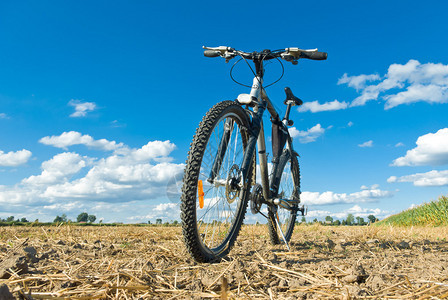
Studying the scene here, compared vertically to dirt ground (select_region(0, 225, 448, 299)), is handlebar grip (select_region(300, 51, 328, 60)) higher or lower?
higher

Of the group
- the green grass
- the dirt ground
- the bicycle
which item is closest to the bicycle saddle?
the bicycle

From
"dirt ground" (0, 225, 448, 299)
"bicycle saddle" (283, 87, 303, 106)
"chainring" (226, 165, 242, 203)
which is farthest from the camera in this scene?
"bicycle saddle" (283, 87, 303, 106)

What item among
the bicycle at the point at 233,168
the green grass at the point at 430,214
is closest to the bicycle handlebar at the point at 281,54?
the bicycle at the point at 233,168

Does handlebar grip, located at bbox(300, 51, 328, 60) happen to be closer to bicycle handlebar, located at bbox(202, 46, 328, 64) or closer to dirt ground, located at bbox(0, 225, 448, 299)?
bicycle handlebar, located at bbox(202, 46, 328, 64)

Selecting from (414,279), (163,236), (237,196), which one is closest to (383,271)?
(414,279)

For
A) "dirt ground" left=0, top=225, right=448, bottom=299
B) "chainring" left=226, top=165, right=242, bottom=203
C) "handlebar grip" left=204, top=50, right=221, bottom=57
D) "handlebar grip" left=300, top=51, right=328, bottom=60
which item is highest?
"handlebar grip" left=204, top=50, right=221, bottom=57

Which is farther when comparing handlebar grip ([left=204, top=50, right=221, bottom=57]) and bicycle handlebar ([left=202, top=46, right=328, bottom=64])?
handlebar grip ([left=204, top=50, right=221, bottom=57])

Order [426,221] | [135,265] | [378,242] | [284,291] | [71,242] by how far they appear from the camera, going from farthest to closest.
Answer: [426,221] → [378,242] → [71,242] → [135,265] → [284,291]

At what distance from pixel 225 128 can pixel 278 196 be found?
1.54 metres

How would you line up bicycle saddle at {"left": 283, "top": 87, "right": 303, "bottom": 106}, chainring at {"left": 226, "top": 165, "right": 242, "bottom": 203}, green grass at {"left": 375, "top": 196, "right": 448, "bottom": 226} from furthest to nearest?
green grass at {"left": 375, "top": 196, "right": 448, "bottom": 226} < bicycle saddle at {"left": 283, "top": 87, "right": 303, "bottom": 106} < chainring at {"left": 226, "top": 165, "right": 242, "bottom": 203}

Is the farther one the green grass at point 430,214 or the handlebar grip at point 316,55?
the green grass at point 430,214

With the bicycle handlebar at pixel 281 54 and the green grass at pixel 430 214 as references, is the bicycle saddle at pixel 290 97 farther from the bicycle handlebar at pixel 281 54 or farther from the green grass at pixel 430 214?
the green grass at pixel 430 214

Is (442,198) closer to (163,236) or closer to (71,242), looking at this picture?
(163,236)

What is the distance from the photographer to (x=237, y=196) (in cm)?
356
